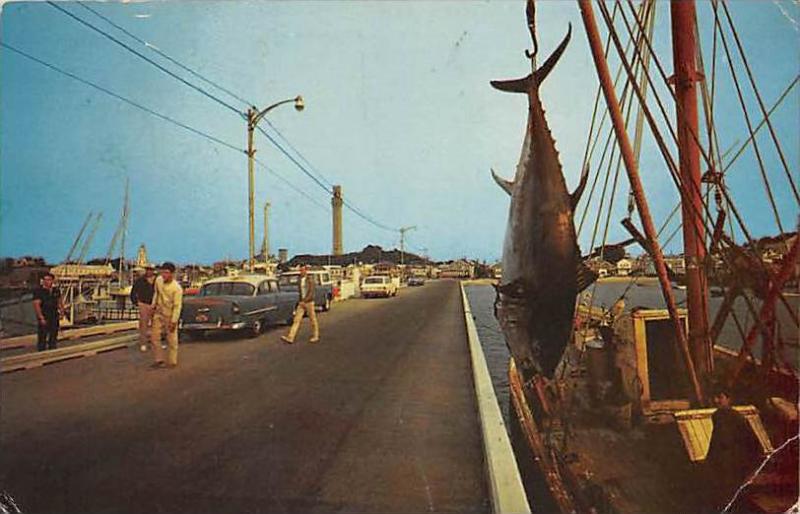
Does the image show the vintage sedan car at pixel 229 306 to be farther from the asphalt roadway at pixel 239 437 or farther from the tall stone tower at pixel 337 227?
the tall stone tower at pixel 337 227

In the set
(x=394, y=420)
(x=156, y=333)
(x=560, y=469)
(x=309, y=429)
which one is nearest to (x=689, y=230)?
(x=560, y=469)

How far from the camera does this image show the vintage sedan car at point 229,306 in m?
9.41

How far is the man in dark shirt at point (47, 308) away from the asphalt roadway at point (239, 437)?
884mm

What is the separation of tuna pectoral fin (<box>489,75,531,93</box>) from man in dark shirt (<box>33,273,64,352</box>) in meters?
7.92

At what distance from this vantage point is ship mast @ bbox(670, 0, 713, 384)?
3.24 meters

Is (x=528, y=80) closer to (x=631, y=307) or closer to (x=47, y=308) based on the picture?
(x=631, y=307)

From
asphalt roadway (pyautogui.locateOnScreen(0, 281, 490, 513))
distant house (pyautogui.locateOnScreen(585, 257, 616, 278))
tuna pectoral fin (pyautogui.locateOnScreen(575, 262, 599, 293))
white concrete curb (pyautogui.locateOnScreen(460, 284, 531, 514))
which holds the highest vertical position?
distant house (pyautogui.locateOnScreen(585, 257, 616, 278))

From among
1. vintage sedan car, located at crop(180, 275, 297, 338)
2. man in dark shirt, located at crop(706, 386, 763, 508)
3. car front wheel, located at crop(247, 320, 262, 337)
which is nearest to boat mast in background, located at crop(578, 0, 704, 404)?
man in dark shirt, located at crop(706, 386, 763, 508)

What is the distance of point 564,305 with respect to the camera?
2.14 metres

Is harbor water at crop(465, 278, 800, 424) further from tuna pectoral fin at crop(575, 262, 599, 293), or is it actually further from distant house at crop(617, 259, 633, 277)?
tuna pectoral fin at crop(575, 262, 599, 293)

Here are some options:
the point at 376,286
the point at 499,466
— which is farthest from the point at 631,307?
the point at 376,286

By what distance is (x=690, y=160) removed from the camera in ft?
11.1

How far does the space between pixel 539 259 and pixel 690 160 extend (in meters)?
1.89

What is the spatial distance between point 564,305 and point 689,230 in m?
1.84
